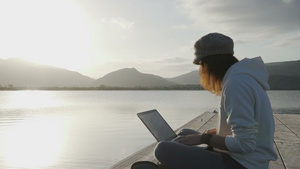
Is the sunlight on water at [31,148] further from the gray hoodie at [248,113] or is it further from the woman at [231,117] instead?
the gray hoodie at [248,113]

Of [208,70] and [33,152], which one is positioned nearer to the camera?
[208,70]

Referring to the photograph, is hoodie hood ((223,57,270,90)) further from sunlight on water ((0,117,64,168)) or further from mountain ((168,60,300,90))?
mountain ((168,60,300,90))

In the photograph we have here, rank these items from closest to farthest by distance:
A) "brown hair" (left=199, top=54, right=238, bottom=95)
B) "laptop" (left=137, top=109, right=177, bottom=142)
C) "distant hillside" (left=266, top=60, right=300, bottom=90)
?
"brown hair" (left=199, top=54, right=238, bottom=95), "laptop" (left=137, top=109, right=177, bottom=142), "distant hillside" (left=266, top=60, right=300, bottom=90)

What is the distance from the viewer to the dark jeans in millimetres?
2404

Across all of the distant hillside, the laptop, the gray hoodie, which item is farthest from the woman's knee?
the distant hillside

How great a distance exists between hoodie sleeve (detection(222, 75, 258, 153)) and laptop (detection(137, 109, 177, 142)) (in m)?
1.16

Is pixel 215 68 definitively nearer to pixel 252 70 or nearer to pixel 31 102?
pixel 252 70

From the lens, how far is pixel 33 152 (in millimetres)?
9859

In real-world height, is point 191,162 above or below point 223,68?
below

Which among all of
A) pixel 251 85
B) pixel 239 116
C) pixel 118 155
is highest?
pixel 251 85

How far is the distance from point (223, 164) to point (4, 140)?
11.5 metres

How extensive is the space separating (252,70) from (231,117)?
0.37 metres

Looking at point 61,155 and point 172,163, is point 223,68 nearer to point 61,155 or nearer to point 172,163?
point 172,163

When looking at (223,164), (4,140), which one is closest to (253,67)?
(223,164)
